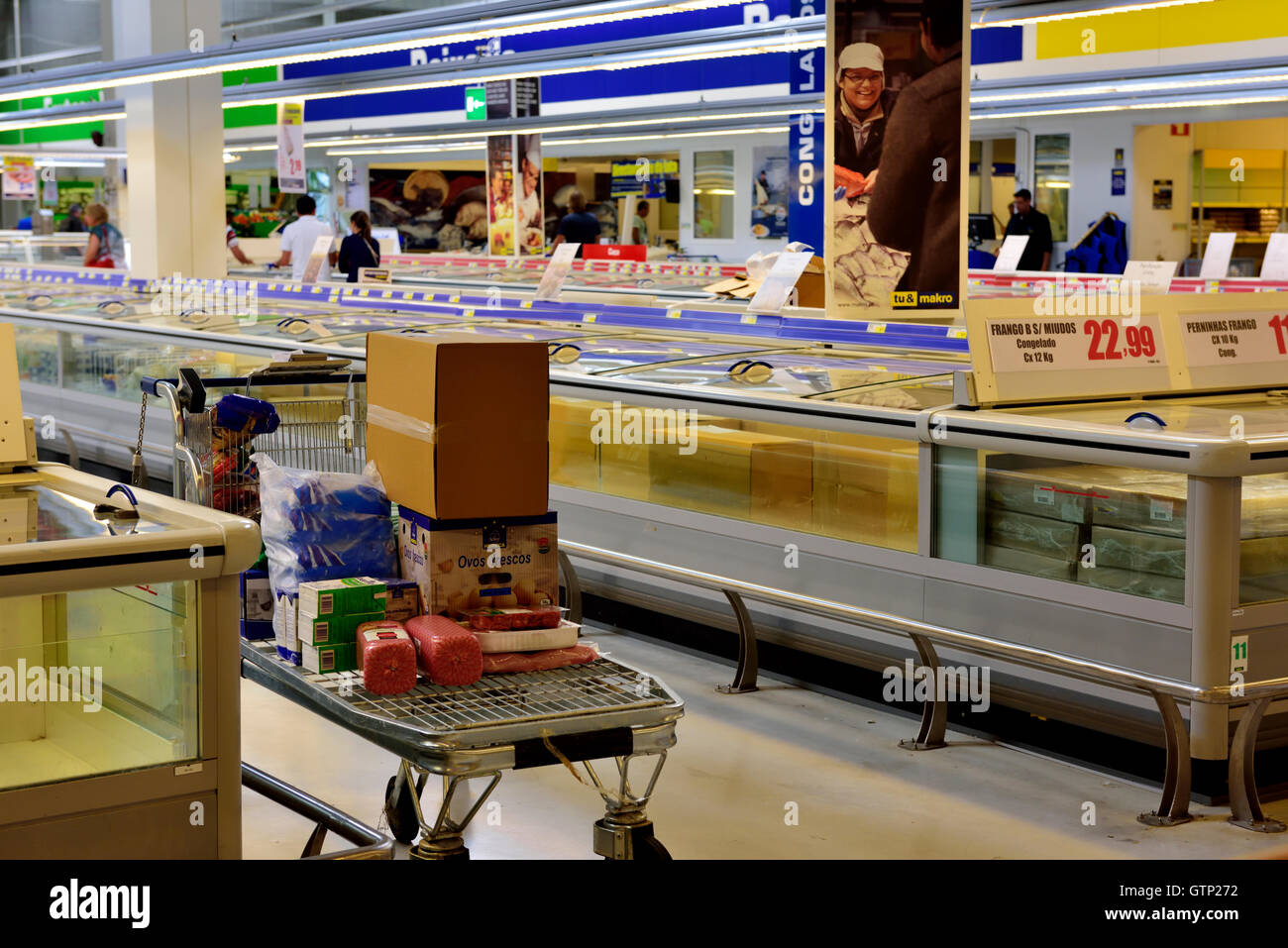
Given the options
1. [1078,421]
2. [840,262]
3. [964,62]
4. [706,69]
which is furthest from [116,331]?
[706,69]

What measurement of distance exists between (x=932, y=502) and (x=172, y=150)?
28.5 feet

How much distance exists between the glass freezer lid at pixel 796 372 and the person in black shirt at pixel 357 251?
23.8ft

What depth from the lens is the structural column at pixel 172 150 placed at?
1128 cm

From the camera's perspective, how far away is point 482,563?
3.09 m

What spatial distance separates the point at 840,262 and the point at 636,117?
882 centimetres

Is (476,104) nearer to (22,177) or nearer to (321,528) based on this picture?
(22,177)

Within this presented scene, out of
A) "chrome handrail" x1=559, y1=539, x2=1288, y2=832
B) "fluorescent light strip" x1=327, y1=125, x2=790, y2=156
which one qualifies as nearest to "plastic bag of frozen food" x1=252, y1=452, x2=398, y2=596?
"chrome handrail" x1=559, y1=539, x2=1288, y2=832

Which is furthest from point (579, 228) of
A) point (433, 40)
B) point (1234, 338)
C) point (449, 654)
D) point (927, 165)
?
point (449, 654)

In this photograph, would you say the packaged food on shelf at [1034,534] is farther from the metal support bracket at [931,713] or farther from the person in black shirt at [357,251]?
the person in black shirt at [357,251]

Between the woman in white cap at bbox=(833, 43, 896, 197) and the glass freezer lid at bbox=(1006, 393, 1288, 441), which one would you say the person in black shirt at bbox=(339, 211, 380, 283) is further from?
Answer: the glass freezer lid at bbox=(1006, 393, 1288, 441)

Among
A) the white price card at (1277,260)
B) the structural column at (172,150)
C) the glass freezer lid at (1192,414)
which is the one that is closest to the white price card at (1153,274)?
the white price card at (1277,260)

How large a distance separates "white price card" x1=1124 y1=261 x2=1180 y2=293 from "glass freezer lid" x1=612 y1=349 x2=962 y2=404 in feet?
13.3
